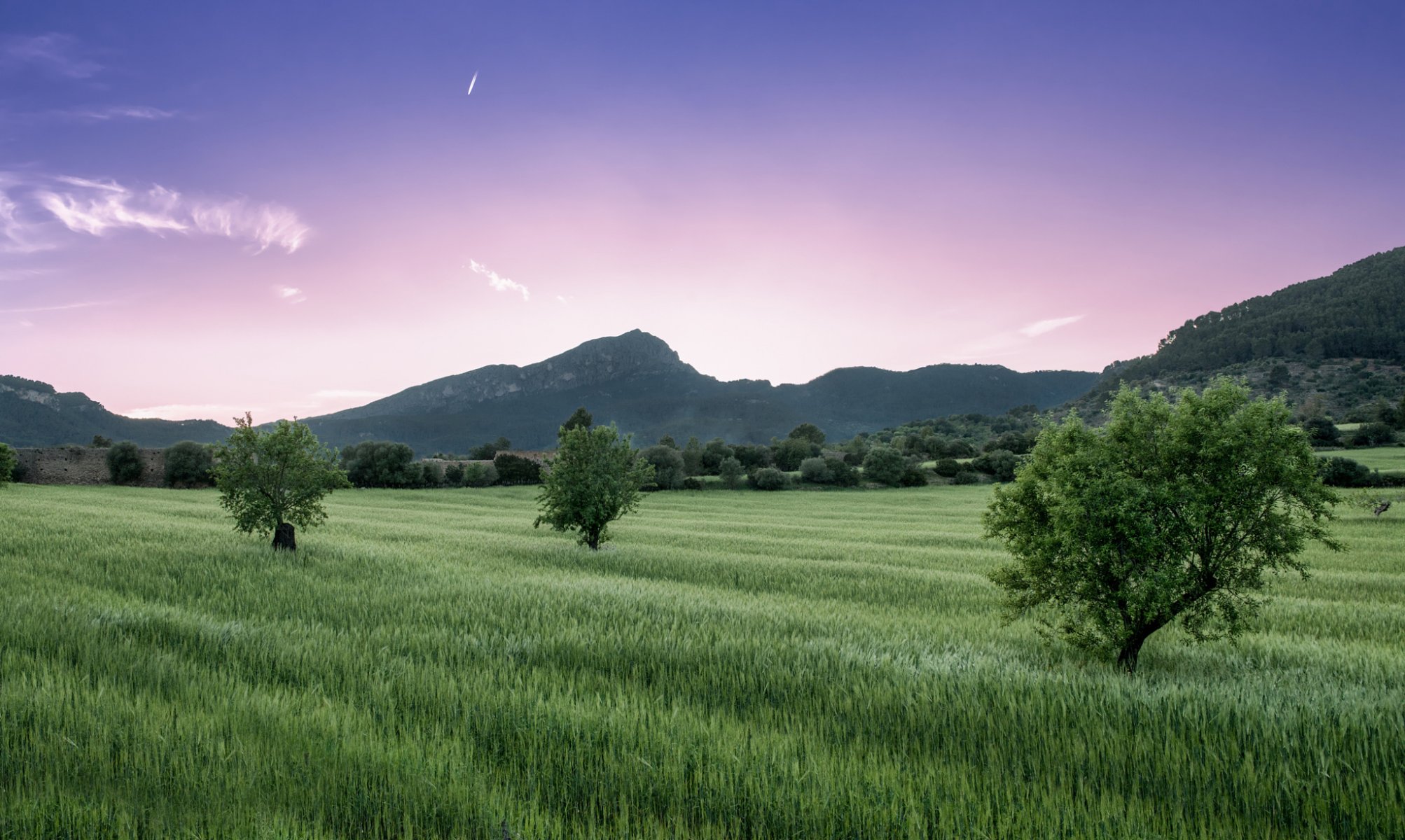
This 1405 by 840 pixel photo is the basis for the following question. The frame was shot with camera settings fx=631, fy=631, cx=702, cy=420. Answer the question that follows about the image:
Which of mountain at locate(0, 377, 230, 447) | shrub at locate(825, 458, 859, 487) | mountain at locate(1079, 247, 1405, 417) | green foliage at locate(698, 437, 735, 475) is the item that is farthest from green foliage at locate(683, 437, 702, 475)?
mountain at locate(0, 377, 230, 447)

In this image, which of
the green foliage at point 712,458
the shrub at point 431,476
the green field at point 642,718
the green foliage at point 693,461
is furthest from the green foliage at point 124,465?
the green field at point 642,718

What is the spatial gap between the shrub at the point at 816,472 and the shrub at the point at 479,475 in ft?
125

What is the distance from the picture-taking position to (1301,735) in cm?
554

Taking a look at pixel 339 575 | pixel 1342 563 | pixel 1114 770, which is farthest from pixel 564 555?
pixel 1342 563

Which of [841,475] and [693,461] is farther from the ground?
[693,461]

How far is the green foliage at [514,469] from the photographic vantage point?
254 ft

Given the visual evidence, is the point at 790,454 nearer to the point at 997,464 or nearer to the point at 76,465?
the point at 997,464

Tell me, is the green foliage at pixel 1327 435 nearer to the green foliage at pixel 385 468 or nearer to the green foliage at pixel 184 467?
the green foliage at pixel 385 468

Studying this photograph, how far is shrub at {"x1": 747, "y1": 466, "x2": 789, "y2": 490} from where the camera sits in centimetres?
7581

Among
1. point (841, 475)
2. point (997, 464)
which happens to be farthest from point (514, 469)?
point (997, 464)

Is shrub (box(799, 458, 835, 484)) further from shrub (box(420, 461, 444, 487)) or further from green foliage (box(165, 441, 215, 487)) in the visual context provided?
green foliage (box(165, 441, 215, 487))

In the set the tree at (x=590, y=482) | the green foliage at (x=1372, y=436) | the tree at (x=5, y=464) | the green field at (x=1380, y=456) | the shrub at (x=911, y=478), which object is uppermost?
the tree at (x=5, y=464)

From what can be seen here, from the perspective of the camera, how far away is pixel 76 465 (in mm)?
72688

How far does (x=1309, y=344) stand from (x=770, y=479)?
156 metres
